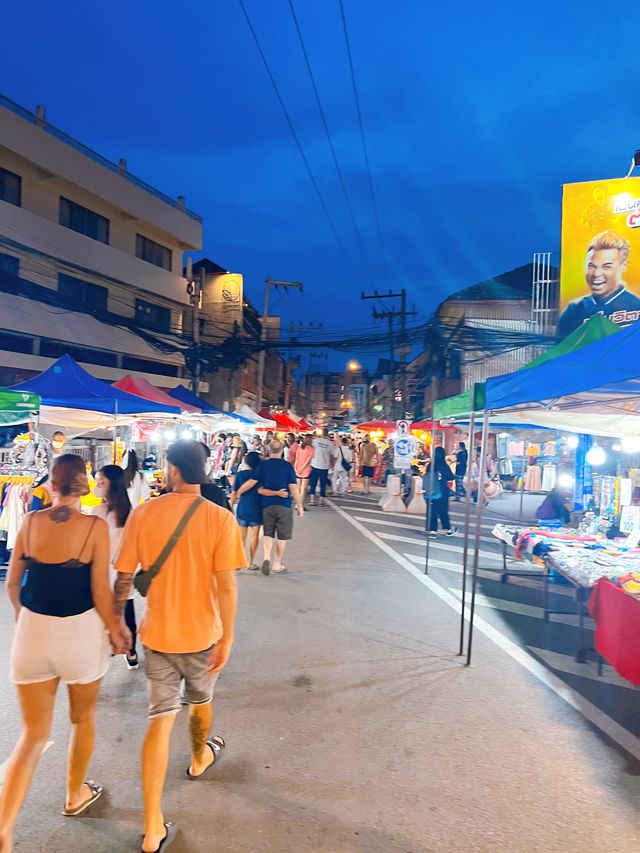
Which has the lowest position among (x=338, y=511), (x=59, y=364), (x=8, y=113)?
(x=338, y=511)

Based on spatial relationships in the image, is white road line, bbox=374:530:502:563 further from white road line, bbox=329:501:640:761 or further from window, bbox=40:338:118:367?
window, bbox=40:338:118:367

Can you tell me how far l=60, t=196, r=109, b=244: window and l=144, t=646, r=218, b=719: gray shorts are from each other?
25.9 m

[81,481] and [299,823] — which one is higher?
[81,481]

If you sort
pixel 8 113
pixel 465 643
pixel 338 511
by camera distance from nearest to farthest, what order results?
pixel 465 643 → pixel 338 511 → pixel 8 113

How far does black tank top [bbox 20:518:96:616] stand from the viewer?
279 centimetres

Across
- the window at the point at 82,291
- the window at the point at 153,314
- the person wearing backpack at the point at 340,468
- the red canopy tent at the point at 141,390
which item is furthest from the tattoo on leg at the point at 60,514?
the window at the point at 153,314

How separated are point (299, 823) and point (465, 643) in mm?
3281

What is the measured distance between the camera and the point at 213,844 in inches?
112

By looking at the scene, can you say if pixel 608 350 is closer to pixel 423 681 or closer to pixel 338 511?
pixel 423 681

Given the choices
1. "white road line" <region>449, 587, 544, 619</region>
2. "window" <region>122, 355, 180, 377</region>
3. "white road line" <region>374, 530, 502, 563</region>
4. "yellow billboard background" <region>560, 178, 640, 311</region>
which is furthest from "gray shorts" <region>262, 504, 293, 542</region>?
"window" <region>122, 355, 180, 377</region>

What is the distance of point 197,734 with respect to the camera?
3314mm

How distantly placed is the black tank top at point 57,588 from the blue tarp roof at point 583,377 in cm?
367

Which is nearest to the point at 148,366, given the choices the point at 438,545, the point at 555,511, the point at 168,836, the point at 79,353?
the point at 79,353

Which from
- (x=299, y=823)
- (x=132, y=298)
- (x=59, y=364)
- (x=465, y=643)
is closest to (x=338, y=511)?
(x=59, y=364)
